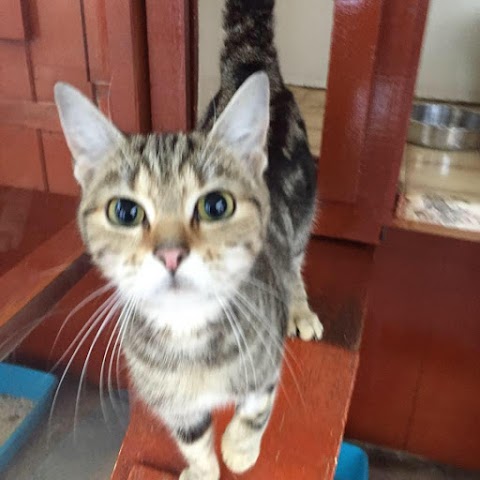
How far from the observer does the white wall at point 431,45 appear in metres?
1.39

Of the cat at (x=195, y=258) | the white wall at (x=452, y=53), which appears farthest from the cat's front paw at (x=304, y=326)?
the white wall at (x=452, y=53)

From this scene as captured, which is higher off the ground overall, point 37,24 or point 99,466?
point 37,24

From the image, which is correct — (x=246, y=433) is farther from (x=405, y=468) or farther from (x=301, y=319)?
(x=405, y=468)

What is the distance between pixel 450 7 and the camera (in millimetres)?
1434

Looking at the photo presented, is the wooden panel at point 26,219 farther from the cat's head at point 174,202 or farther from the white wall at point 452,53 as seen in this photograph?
the white wall at point 452,53

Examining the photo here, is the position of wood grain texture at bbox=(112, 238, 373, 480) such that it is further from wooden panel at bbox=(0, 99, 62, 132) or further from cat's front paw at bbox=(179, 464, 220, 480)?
wooden panel at bbox=(0, 99, 62, 132)

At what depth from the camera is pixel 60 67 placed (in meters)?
1.14

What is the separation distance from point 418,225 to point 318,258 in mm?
218

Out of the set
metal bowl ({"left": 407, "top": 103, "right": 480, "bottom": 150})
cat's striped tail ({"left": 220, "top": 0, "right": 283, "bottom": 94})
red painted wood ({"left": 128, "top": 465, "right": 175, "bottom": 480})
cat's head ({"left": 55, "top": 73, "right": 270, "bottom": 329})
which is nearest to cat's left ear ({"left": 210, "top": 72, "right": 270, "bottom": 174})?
cat's head ({"left": 55, "top": 73, "right": 270, "bottom": 329})

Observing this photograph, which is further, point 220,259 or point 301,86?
point 301,86

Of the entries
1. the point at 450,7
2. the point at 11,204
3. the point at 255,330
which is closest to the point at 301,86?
the point at 450,7

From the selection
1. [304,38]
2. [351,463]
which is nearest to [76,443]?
[351,463]

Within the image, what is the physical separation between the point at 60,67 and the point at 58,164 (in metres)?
0.21

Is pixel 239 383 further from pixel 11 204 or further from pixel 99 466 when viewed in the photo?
pixel 11 204
